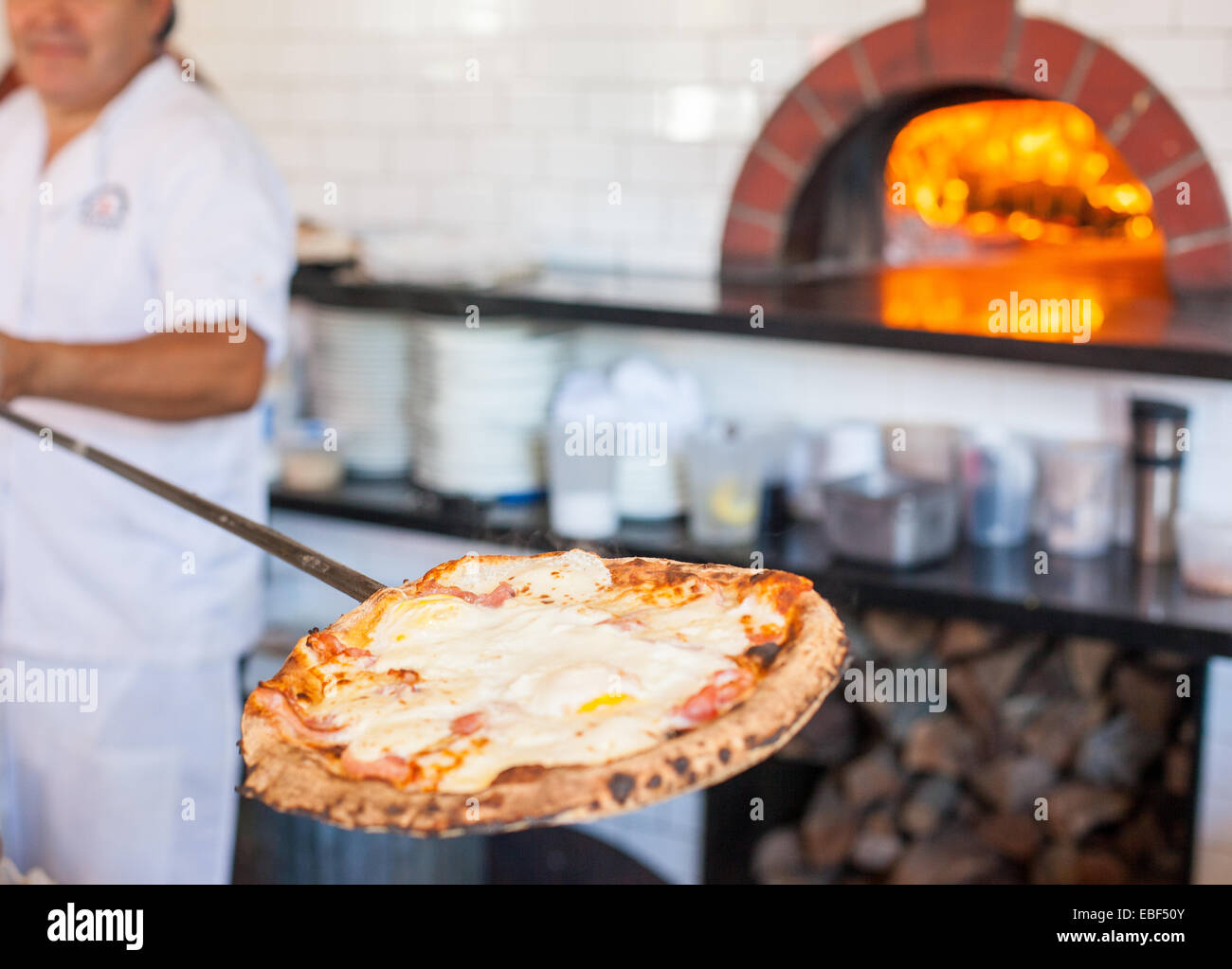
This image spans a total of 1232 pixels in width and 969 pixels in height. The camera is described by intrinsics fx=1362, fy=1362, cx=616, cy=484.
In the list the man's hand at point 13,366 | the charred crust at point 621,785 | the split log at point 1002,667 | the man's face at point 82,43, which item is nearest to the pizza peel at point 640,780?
the charred crust at point 621,785

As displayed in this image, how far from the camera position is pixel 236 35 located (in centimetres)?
341

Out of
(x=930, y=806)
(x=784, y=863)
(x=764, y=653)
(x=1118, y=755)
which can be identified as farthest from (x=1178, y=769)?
(x=764, y=653)

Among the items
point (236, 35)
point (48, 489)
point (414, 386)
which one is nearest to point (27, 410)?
point (48, 489)

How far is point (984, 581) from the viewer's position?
2.36m

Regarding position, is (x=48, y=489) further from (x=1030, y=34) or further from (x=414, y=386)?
(x=1030, y=34)

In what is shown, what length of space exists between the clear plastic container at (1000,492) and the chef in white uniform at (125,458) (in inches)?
51.0

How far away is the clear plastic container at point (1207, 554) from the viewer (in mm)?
2238

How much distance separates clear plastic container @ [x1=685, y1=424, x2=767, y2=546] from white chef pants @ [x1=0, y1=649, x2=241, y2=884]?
0.90 meters

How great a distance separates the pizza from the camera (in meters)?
0.88

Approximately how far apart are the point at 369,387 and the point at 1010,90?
4.87 feet

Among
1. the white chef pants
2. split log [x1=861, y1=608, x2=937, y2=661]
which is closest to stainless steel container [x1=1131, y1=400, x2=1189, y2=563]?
split log [x1=861, y1=608, x2=937, y2=661]

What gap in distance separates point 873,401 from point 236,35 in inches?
73.1
